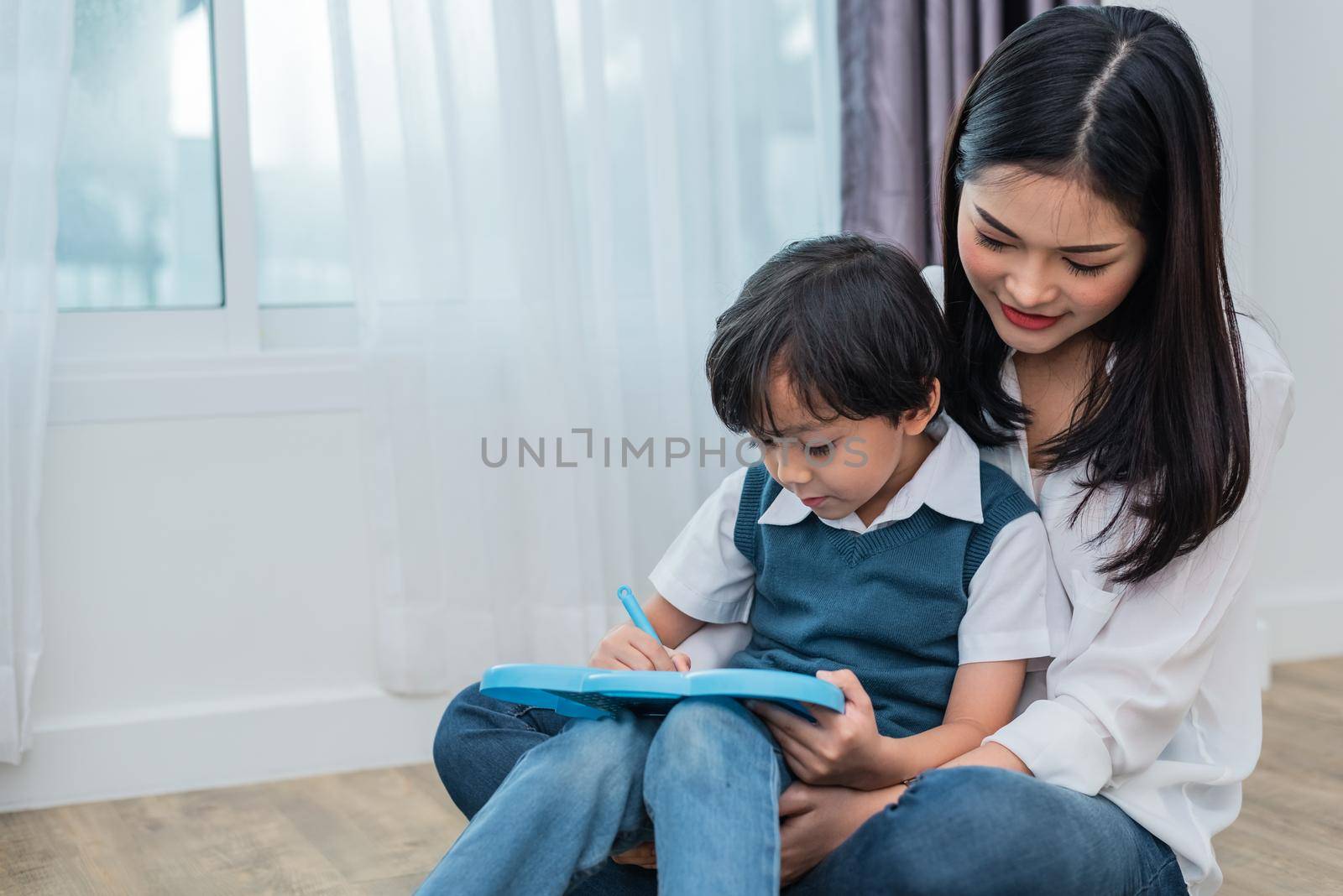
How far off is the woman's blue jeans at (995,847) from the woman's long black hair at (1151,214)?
21 centimetres

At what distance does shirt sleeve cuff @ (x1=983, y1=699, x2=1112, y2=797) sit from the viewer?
3.24ft

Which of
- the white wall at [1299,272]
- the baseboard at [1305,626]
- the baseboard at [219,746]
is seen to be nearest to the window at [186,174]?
the baseboard at [219,746]

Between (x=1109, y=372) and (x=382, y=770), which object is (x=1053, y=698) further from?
(x=382, y=770)

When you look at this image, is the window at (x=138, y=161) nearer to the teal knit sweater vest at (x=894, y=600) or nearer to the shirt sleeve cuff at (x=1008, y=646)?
the teal knit sweater vest at (x=894, y=600)

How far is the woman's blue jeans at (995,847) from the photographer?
887mm

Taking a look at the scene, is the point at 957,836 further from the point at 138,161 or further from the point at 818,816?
the point at 138,161

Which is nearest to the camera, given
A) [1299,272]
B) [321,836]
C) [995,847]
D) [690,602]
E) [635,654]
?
[995,847]

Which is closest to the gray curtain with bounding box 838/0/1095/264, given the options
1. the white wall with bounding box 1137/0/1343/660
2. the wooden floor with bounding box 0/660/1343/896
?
the white wall with bounding box 1137/0/1343/660

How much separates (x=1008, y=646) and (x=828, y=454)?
222 millimetres

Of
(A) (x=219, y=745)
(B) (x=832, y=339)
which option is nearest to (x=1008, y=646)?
(B) (x=832, y=339)

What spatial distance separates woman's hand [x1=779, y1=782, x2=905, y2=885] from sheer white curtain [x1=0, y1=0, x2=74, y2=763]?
1160 mm

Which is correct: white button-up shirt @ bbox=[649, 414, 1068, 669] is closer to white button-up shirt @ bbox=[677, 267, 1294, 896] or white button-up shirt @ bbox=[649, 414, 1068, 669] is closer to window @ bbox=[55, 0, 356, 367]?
white button-up shirt @ bbox=[677, 267, 1294, 896]

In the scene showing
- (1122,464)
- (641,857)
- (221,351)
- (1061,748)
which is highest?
(221,351)

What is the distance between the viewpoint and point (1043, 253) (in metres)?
1.02
